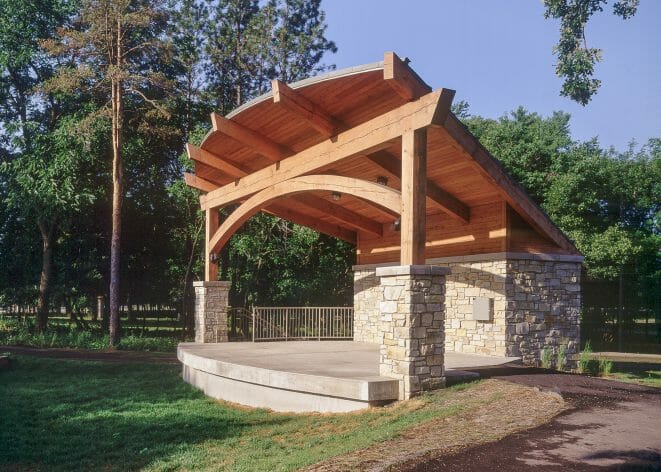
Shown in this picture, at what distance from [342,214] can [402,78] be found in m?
7.42

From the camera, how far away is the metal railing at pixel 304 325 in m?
15.5

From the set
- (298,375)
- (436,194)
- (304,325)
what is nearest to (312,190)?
(436,194)

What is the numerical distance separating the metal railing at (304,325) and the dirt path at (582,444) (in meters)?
9.38

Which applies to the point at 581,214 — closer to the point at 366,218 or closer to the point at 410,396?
the point at 366,218

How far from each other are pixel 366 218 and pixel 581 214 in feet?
33.1

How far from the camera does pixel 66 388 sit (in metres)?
10.8

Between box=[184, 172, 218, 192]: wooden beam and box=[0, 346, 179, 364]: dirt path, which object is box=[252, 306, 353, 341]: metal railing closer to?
box=[0, 346, 179, 364]: dirt path

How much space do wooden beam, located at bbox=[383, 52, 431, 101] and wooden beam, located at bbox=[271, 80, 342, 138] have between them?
2082 millimetres

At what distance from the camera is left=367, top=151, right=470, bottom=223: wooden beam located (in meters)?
10.8

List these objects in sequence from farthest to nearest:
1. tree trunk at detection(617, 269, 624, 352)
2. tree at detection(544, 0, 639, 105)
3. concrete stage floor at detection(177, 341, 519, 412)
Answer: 1. tree trunk at detection(617, 269, 624, 352)
2. tree at detection(544, 0, 639, 105)
3. concrete stage floor at detection(177, 341, 519, 412)

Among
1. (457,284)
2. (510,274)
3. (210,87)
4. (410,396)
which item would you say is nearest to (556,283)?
(510,274)

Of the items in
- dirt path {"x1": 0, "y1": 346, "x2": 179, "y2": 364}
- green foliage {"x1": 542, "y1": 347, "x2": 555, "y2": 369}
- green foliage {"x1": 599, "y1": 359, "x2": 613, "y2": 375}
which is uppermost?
green foliage {"x1": 542, "y1": 347, "x2": 555, "y2": 369}

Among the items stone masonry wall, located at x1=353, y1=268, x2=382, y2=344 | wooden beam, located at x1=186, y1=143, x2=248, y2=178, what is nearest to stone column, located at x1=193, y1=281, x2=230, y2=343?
wooden beam, located at x1=186, y1=143, x2=248, y2=178

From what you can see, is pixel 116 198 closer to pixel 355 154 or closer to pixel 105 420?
pixel 105 420
